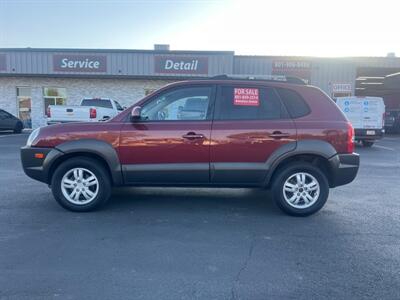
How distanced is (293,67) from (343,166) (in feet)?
56.8

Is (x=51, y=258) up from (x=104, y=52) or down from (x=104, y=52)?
down

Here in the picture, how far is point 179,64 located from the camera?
19.9m

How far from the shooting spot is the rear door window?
4.65 metres

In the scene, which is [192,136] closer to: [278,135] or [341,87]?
[278,135]

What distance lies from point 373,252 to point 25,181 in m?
6.46

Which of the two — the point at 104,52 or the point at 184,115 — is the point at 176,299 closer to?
the point at 184,115

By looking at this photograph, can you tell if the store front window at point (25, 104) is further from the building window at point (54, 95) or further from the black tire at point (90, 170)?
the black tire at point (90, 170)

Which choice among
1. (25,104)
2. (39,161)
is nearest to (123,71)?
(25,104)

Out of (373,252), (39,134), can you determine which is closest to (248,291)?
(373,252)

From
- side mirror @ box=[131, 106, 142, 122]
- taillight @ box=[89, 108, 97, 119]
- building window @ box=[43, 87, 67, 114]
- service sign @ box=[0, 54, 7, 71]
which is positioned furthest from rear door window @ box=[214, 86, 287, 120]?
service sign @ box=[0, 54, 7, 71]

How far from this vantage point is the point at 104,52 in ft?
65.4

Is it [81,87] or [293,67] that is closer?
[293,67]

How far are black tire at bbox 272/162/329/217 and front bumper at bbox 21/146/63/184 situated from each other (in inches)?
126

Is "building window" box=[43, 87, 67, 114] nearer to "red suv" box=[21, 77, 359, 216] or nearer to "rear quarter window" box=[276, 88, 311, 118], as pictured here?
"red suv" box=[21, 77, 359, 216]
